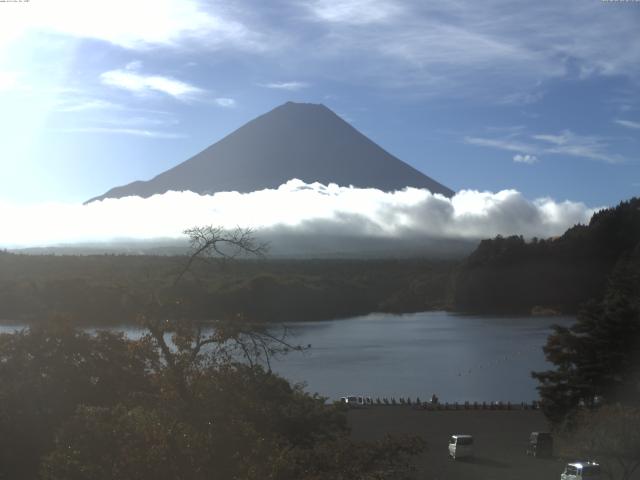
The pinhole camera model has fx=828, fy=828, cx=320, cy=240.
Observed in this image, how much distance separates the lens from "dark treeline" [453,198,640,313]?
56938 millimetres

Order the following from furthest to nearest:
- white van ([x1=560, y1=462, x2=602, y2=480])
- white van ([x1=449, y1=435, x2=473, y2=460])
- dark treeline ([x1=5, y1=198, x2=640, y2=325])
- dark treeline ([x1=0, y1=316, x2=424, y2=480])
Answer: dark treeline ([x1=5, y1=198, x2=640, y2=325]) < white van ([x1=449, y1=435, x2=473, y2=460]) < white van ([x1=560, y1=462, x2=602, y2=480]) < dark treeline ([x1=0, y1=316, x2=424, y2=480])

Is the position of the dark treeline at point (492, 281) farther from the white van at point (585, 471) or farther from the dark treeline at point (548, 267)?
the white van at point (585, 471)

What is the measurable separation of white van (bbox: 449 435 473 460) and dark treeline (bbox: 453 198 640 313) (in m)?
47.5

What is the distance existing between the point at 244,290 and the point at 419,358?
13875mm

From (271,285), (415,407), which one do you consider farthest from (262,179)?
(415,407)

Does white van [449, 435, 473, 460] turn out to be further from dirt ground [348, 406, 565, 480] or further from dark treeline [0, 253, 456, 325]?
dark treeline [0, 253, 456, 325]

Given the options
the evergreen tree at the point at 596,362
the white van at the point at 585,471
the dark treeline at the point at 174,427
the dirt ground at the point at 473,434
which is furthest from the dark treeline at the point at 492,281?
the dark treeline at the point at 174,427

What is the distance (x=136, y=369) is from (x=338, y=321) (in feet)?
133

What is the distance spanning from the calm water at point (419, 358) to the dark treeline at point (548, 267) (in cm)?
788

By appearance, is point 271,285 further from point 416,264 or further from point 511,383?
point 416,264

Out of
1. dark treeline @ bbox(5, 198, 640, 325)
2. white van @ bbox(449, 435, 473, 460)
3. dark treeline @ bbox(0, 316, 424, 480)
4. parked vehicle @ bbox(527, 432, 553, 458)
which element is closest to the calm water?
dark treeline @ bbox(5, 198, 640, 325)

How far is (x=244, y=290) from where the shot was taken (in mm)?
42969

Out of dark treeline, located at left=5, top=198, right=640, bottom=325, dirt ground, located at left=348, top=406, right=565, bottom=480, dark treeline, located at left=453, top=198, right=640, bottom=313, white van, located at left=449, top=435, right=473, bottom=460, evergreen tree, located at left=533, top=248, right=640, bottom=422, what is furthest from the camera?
Result: dark treeline, located at left=453, top=198, right=640, bottom=313

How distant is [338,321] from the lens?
156 feet
